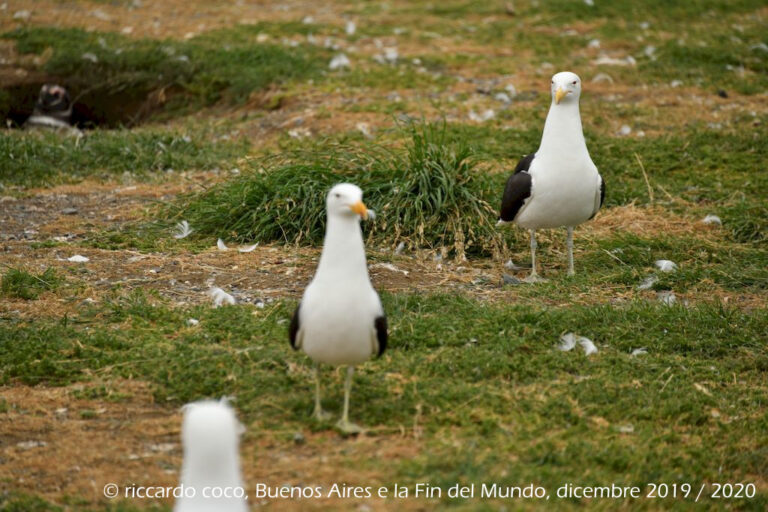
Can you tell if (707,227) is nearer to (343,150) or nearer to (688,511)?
(343,150)

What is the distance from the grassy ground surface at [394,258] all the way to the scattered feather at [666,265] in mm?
55

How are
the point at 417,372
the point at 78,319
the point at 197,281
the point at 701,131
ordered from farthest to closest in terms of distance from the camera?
the point at 701,131, the point at 197,281, the point at 78,319, the point at 417,372

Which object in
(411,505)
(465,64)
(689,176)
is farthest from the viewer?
(465,64)

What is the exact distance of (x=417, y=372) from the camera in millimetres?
4848

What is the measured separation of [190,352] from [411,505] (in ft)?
5.78

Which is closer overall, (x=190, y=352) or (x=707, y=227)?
(x=190, y=352)

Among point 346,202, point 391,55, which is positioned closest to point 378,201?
point 346,202

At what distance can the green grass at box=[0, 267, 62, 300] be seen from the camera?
5.73 meters

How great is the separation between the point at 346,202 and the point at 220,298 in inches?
74.1

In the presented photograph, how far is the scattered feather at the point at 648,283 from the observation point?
616 centimetres

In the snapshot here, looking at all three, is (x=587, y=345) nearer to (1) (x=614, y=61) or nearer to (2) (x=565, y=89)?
(2) (x=565, y=89)

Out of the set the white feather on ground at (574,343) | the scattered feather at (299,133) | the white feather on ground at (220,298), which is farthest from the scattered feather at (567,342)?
the scattered feather at (299,133)

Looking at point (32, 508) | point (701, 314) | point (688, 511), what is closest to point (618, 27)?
point (701, 314)

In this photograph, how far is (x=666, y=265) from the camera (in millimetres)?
6438
